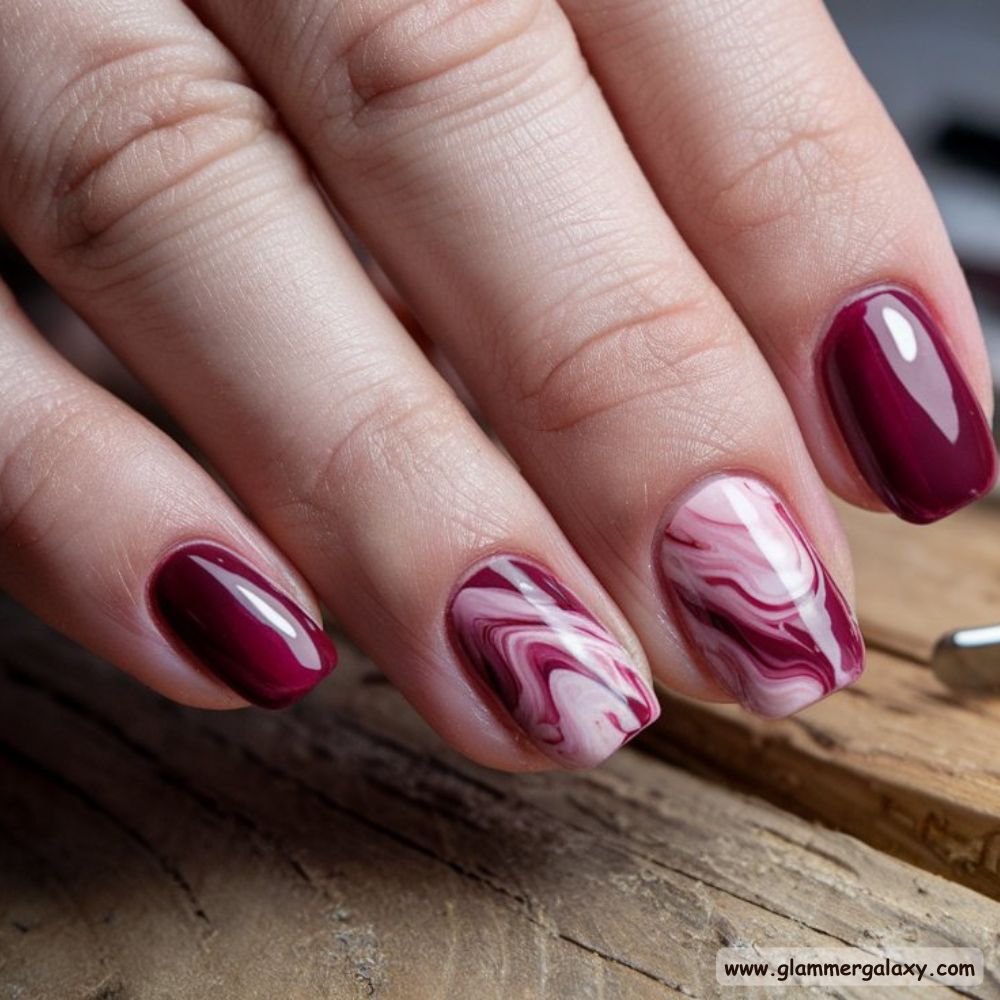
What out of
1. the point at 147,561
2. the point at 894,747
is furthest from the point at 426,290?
the point at 894,747

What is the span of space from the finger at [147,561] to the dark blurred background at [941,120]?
506 mm

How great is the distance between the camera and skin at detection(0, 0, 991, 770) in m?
0.54

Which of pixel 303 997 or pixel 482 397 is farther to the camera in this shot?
pixel 482 397

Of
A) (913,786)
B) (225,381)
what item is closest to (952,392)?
(913,786)

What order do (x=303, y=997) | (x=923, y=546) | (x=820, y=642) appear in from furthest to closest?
(x=923, y=546)
(x=820, y=642)
(x=303, y=997)

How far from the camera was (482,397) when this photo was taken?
59 centimetres

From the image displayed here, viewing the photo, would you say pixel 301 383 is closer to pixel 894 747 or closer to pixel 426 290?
pixel 426 290

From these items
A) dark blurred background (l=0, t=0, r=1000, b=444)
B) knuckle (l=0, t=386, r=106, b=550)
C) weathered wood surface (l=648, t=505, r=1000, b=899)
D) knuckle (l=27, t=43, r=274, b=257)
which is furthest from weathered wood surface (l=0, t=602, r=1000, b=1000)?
dark blurred background (l=0, t=0, r=1000, b=444)

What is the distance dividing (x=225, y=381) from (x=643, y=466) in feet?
0.63

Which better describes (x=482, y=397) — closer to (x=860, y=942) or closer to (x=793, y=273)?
(x=793, y=273)

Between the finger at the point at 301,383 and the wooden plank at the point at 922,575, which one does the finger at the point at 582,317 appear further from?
the wooden plank at the point at 922,575

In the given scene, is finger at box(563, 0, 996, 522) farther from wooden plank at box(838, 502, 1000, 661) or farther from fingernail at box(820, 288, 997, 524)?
wooden plank at box(838, 502, 1000, 661)

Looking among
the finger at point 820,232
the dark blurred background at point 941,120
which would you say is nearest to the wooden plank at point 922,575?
the finger at point 820,232

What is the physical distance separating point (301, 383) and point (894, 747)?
12.6 inches
